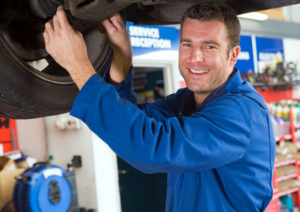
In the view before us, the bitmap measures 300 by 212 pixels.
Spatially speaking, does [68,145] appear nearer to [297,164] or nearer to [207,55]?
[207,55]

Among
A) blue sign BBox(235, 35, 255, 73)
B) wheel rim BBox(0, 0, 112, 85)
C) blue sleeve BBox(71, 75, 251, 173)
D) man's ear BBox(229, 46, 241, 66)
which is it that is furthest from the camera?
blue sign BBox(235, 35, 255, 73)

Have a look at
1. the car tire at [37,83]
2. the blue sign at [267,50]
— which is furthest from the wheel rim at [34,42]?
the blue sign at [267,50]

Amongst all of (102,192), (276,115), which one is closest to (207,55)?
(102,192)

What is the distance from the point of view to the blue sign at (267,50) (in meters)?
5.73

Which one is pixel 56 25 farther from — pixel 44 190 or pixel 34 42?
pixel 44 190

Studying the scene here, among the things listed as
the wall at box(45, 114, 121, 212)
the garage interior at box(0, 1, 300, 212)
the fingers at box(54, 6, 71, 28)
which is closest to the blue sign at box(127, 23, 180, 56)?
the garage interior at box(0, 1, 300, 212)

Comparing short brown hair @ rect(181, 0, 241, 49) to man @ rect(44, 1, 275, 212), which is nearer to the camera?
man @ rect(44, 1, 275, 212)

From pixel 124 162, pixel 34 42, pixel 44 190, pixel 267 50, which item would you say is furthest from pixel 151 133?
pixel 267 50

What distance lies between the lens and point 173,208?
127cm

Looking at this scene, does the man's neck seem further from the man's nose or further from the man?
the man's nose

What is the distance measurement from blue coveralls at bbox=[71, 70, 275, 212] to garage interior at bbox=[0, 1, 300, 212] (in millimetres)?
1932

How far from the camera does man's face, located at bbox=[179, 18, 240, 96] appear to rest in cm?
115

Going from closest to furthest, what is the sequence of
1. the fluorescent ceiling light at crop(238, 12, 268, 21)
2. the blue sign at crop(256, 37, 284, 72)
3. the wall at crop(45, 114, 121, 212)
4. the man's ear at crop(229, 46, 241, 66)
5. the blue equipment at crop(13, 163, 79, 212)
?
the man's ear at crop(229, 46, 241, 66) → the blue equipment at crop(13, 163, 79, 212) → the wall at crop(45, 114, 121, 212) → the fluorescent ceiling light at crop(238, 12, 268, 21) → the blue sign at crop(256, 37, 284, 72)

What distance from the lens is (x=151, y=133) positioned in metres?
0.93
